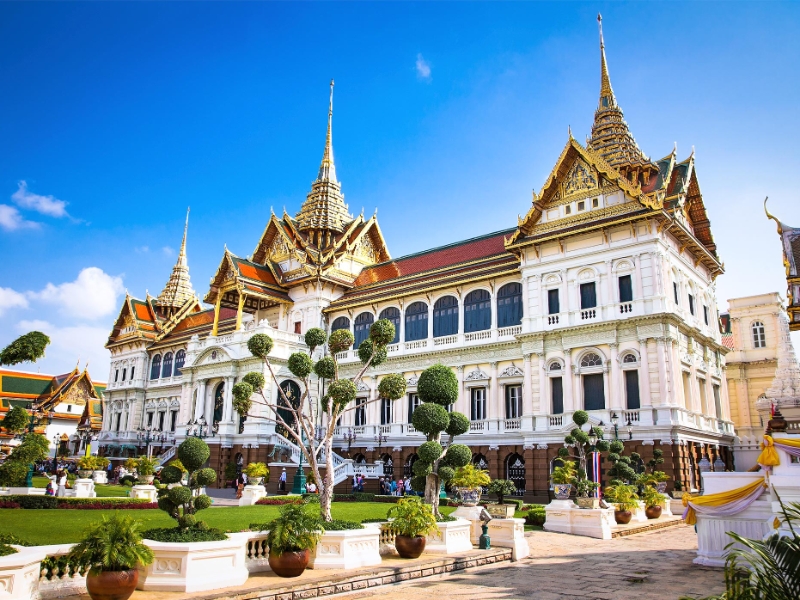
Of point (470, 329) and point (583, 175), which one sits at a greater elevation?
point (583, 175)

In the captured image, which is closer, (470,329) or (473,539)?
(473,539)

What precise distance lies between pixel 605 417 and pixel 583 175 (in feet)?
35.2

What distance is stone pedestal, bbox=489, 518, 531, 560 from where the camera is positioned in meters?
13.3

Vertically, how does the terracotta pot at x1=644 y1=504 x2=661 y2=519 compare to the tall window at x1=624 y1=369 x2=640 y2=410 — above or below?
below

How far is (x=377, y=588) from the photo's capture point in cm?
1009

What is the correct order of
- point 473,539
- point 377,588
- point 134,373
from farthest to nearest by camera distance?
point 134,373 < point 473,539 < point 377,588

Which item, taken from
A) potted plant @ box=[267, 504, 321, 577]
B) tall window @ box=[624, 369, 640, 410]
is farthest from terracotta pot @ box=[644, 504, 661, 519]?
potted plant @ box=[267, 504, 321, 577]

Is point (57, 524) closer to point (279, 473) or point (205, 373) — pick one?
point (279, 473)

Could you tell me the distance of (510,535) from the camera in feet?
44.0

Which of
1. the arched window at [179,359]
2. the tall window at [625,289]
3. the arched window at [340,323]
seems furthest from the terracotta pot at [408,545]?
the arched window at [179,359]

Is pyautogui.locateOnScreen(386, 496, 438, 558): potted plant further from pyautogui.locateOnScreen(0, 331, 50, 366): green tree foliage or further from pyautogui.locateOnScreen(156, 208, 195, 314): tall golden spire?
pyautogui.locateOnScreen(156, 208, 195, 314): tall golden spire

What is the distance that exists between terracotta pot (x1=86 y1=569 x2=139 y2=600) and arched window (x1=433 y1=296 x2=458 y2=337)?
25.3 meters

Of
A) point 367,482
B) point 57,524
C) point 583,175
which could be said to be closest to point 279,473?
point 367,482

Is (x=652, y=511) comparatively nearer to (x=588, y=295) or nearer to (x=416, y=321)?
(x=588, y=295)
